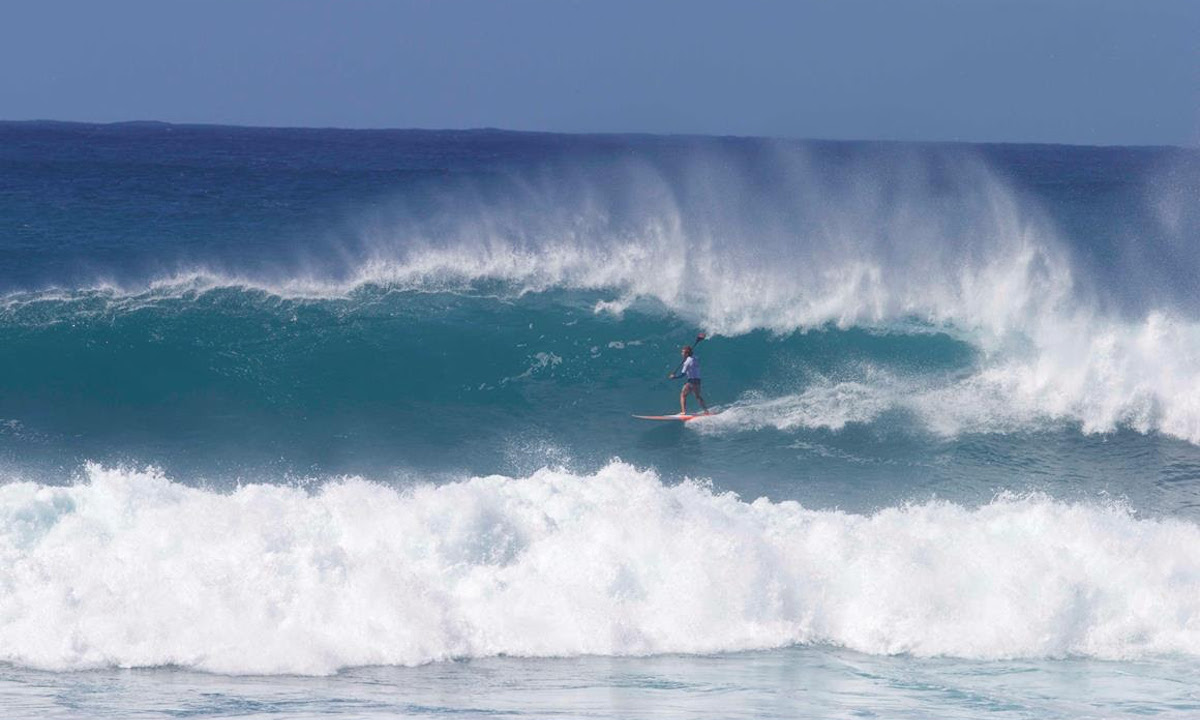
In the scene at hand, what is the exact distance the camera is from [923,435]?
15.9 metres

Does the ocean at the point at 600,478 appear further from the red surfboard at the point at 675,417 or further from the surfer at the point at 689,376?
the surfer at the point at 689,376

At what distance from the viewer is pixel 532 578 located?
10938 millimetres

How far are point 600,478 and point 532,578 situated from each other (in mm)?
1664

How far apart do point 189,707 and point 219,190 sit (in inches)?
1511

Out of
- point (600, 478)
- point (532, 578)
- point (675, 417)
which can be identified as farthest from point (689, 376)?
point (532, 578)

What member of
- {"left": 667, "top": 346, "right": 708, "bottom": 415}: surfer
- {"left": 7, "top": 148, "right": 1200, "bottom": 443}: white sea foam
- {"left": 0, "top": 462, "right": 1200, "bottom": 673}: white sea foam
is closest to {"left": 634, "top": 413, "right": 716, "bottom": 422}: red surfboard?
{"left": 667, "top": 346, "right": 708, "bottom": 415}: surfer

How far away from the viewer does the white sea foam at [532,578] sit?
33.2 feet

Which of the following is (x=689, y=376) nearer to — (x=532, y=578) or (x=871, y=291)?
(x=871, y=291)

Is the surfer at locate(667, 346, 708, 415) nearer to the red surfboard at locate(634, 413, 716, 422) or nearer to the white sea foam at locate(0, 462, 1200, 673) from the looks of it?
the red surfboard at locate(634, 413, 716, 422)

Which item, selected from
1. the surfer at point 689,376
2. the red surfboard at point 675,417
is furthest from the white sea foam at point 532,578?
the surfer at point 689,376

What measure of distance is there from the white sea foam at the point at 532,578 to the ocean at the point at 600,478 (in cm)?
3

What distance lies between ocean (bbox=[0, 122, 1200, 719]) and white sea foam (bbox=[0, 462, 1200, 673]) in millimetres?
32

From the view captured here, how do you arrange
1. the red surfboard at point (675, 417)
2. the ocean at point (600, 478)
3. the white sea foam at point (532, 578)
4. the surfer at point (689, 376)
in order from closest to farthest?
the ocean at point (600, 478) < the white sea foam at point (532, 578) < the red surfboard at point (675, 417) < the surfer at point (689, 376)

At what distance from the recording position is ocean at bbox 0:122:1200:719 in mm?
9773
